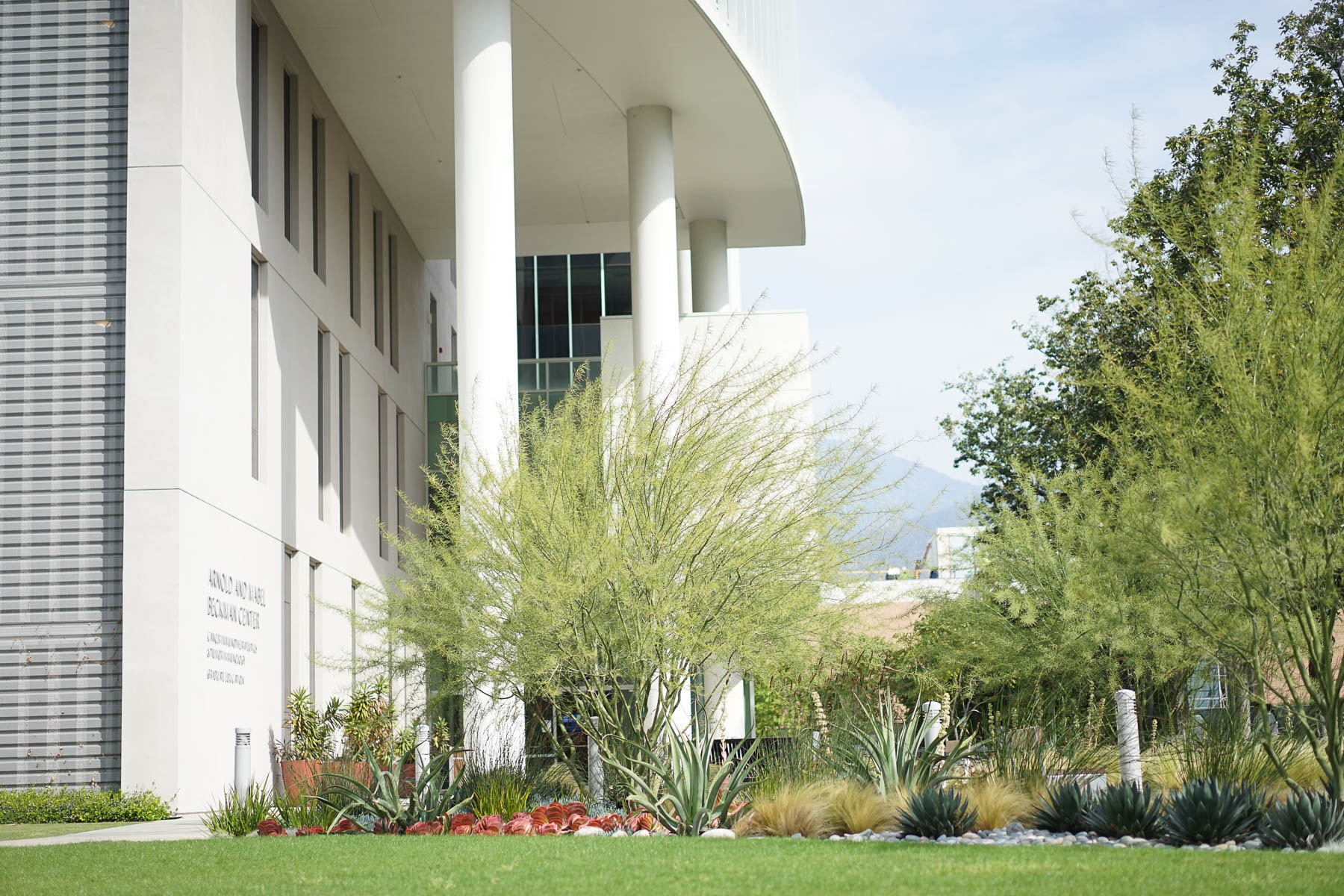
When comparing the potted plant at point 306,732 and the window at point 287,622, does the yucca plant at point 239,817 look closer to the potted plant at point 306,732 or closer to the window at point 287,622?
the potted plant at point 306,732

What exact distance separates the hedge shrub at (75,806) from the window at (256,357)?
567cm

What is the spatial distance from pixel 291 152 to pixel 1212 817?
16872mm

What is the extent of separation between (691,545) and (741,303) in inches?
1182

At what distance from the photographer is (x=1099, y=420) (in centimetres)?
2386

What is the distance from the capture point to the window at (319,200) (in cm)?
2277

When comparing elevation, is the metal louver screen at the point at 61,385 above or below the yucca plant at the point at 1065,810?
above

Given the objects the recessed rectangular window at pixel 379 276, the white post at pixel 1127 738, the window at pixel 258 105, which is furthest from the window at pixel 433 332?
the white post at pixel 1127 738

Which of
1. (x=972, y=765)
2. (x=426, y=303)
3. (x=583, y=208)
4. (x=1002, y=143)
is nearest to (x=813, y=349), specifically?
(x=972, y=765)

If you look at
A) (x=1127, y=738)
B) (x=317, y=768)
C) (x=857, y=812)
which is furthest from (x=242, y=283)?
(x=1127, y=738)

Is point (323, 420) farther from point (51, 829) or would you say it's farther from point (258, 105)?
point (51, 829)

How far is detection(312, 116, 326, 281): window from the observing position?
896 inches

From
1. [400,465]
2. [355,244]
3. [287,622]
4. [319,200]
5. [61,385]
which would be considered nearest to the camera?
[61,385]

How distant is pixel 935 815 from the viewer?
31.2 ft

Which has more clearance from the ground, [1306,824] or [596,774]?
[596,774]
